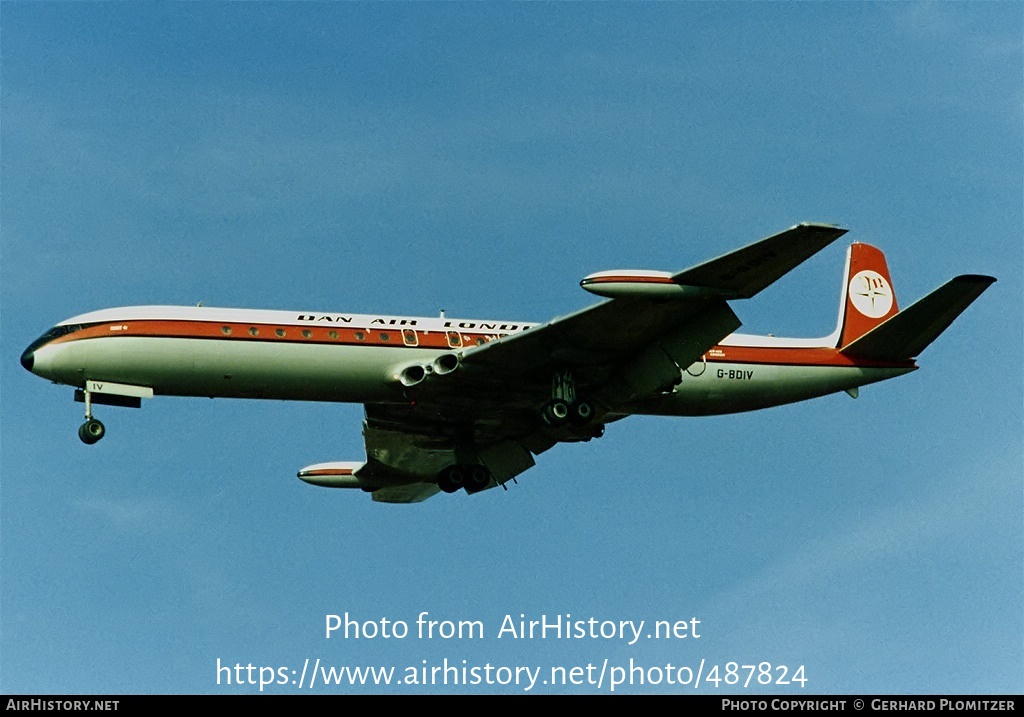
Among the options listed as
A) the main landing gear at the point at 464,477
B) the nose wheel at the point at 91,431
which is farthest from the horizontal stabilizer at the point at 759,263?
the nose wheel at the point at 91,431

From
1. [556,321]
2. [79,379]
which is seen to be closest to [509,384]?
[556,321]

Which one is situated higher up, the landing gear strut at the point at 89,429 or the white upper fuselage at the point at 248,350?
the white upper fuselage at the point at 248,350

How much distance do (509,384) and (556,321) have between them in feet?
9.34


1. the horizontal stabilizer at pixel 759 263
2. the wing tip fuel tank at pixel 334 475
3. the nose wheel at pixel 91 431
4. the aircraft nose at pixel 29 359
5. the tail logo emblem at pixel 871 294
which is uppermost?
the tail logo emblem at pixel 871 294

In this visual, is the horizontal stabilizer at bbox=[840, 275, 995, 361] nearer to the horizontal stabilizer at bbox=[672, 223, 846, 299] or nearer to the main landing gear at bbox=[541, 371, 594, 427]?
the horizontal stabilizer at bbox=[672, 223, 846, 299]

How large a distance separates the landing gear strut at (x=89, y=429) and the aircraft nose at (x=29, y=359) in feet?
5.53

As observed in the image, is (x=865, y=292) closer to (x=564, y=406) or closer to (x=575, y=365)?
(x=575, y=365)

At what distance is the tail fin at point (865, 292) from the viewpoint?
43.8 metres

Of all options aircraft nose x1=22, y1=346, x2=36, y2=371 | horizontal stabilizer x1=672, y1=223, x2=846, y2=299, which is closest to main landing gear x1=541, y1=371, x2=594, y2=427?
horizontal stabilizer x1=672, y1=223, x2=846, y2=299

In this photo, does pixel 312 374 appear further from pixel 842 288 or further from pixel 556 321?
pixel 842 288

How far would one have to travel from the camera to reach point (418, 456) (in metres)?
44.2

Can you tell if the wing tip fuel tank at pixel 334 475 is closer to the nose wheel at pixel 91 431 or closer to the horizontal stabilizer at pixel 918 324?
the nose wheel at pixel 91 431

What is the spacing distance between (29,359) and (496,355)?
1151 centimetres
